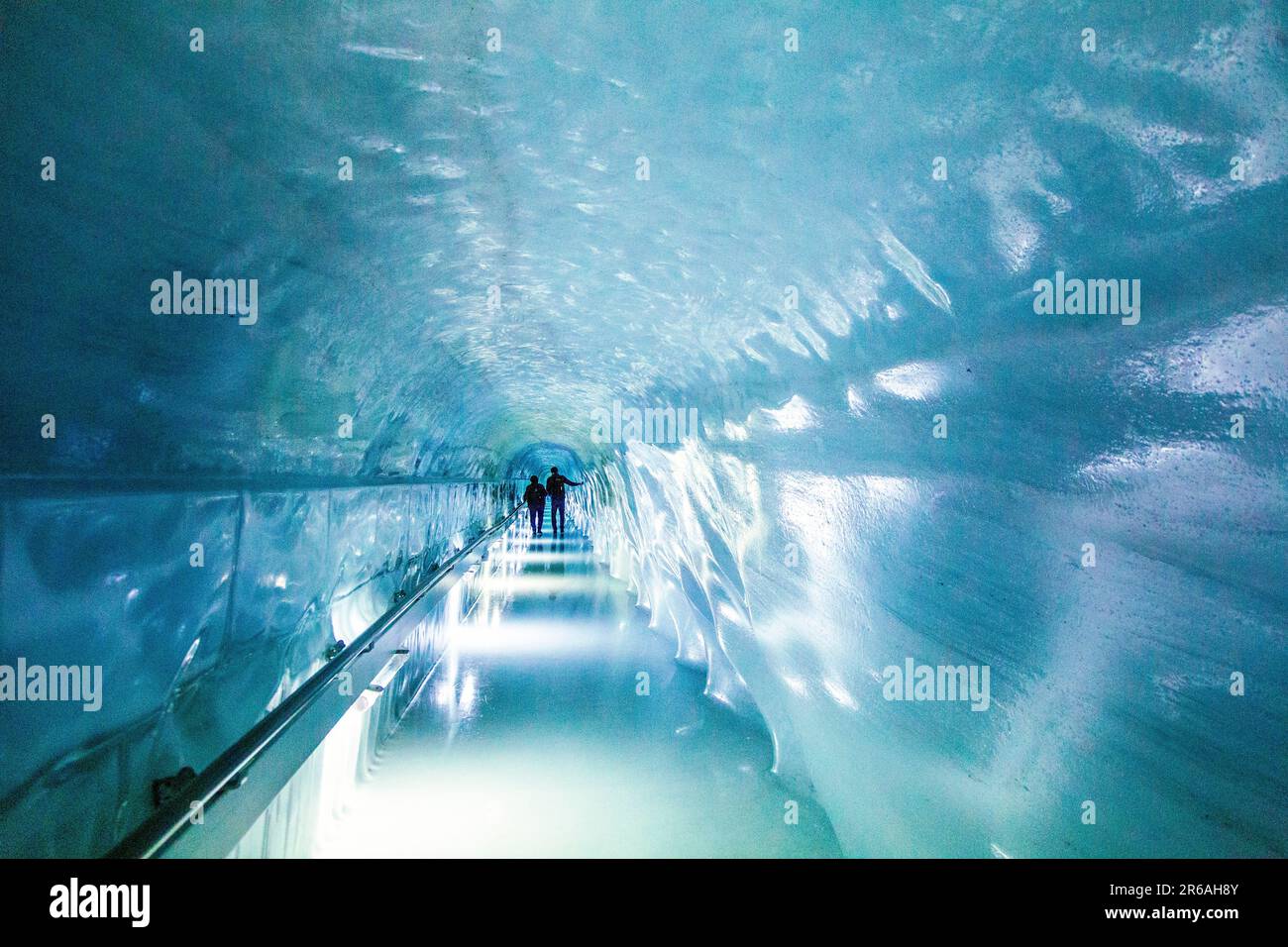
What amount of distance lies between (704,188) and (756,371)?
1.78 m

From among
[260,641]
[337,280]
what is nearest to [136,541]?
[260,641]

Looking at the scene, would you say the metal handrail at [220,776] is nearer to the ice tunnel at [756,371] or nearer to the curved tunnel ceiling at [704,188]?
the ice tunnel at [756,371]

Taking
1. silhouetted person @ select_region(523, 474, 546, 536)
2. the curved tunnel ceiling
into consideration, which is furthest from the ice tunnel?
silhouetted person @ select_region(523, 474, 546, 536)

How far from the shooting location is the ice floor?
468cm

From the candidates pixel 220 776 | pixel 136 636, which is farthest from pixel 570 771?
pixel 136 636

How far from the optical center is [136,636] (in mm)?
3125

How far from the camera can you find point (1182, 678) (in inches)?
85.5

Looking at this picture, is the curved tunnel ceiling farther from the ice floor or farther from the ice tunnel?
the ice floor

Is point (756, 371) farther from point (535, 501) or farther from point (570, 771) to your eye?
point (535, 501)

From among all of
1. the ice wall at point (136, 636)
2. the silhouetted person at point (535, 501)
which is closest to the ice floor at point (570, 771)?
the ice wall at point (136, 636)

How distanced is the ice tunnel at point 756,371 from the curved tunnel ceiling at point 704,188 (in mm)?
14

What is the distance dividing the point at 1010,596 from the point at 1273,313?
128 cm

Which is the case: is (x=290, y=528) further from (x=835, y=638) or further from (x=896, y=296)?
(x=896, y=296)
